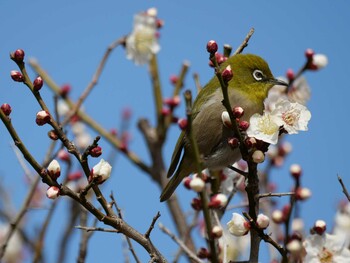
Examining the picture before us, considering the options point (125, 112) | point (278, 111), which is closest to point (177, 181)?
point (278, 111)

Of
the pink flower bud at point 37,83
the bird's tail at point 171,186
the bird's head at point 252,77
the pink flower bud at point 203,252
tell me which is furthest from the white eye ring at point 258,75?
the pink flower bud at point 37,83

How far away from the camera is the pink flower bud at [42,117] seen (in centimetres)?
261

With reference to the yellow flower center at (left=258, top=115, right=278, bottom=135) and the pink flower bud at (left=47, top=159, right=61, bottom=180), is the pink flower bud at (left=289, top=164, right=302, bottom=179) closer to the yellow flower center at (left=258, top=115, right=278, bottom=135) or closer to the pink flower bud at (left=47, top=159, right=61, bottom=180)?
the yellow flower center at (left=258, top=115, right=278, bottom=135)

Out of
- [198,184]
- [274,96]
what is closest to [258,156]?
[198,184]

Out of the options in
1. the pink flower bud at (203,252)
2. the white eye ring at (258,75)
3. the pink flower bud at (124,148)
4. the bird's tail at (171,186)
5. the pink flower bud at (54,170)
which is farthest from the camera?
the pink flower bud at (124,148)

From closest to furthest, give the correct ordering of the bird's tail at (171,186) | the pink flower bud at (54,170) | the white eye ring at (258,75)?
the pink flower bud at (54,170) → the bird's tail at (171,186) → the white eye ring at (258,75)

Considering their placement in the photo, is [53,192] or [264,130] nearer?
[53,192]

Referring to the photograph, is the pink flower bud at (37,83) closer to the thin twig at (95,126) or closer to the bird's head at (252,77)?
the bird's head at (252,77)

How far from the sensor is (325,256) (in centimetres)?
270

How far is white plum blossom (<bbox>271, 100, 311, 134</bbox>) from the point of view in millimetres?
2862

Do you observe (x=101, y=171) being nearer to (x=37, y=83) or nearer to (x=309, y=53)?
(x=37, y=83)

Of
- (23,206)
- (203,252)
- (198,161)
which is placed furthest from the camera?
(23,206)

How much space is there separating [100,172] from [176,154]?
5.03 feet

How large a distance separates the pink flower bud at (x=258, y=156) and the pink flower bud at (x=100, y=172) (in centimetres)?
67
